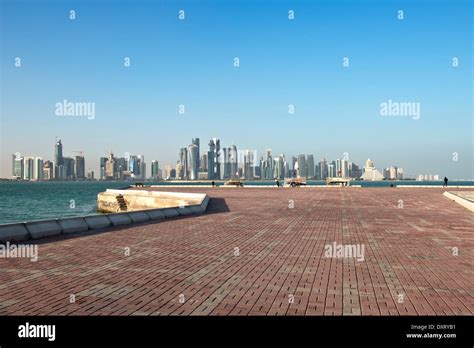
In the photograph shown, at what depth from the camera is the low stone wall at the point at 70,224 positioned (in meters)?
11.2

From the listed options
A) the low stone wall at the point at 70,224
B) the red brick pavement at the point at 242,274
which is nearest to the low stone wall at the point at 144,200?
the low stone wall at the point at 70,224

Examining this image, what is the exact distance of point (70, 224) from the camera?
13.2 m

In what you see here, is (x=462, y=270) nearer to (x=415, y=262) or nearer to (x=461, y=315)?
(x=415, y=262)

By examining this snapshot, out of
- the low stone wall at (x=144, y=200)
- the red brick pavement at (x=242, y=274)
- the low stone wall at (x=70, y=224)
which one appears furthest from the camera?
the low stone wall at (x=144, y=200)

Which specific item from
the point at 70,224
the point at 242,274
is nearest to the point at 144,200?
the point at 70,224

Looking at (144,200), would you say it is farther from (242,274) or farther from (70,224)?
(242,274)

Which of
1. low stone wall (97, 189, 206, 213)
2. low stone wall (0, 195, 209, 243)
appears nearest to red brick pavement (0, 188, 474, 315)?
low stone wall (0, 195, 209, 243)

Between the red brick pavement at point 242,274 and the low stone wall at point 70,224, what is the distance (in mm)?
701

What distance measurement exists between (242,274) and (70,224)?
300 inches

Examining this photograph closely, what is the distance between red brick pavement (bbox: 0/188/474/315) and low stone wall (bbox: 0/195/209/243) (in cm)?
70

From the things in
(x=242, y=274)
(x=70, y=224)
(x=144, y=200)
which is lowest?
(x=144, y=200)

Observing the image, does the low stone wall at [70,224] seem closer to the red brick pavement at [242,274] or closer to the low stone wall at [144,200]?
the red brick pavement at [242,274]
